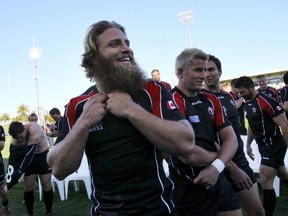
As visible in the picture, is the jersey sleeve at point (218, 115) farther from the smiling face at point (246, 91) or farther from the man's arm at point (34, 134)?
the man's arm at point (34, 134)

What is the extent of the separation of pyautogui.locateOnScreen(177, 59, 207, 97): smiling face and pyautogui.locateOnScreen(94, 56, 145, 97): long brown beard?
104 centimetres

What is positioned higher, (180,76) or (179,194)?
(180,76)

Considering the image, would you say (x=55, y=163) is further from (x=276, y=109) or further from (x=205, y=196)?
(x=276, y=109)

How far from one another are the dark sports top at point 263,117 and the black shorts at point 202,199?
2278 mm

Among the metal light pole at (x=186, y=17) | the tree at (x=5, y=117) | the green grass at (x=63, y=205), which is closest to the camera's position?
the green grass at (x=63, y=205)

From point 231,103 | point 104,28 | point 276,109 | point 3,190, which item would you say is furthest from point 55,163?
point 3,190

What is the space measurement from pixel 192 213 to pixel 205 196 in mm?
183

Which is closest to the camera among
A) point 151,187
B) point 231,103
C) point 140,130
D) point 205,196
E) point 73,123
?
point 140,130

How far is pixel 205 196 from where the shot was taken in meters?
2.65

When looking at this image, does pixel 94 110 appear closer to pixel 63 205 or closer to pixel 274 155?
pixel 274 155

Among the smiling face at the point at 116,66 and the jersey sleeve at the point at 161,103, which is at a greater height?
the smiling face at the point at 116,66

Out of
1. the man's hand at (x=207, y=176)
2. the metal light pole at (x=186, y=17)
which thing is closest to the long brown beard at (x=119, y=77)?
the man's hand at (x=207, y=176)

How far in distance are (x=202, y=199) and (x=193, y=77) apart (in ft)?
3.21

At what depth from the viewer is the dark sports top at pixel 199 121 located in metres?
2.66
